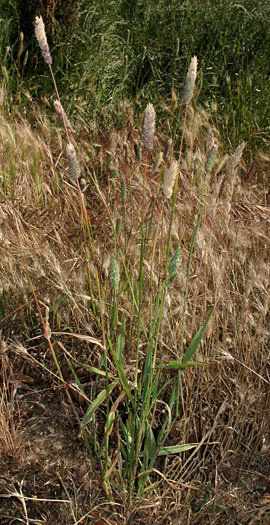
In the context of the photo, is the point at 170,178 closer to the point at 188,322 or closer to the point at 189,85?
the point at 189,85

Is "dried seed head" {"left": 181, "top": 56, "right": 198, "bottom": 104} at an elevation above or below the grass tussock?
→ above

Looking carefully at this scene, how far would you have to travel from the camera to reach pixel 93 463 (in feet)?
4.43

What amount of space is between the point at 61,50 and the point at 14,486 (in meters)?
2.57

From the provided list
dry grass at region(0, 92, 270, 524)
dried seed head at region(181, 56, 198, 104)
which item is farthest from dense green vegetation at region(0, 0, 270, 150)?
dried seed head at region(181, 56, 198, 104)

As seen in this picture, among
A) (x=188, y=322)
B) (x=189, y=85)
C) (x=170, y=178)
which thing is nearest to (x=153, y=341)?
(x=188, y=322)

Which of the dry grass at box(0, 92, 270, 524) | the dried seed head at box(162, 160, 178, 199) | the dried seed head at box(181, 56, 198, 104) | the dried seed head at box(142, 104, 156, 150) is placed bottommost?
the dry grass at box(0, 92, 270, 524)

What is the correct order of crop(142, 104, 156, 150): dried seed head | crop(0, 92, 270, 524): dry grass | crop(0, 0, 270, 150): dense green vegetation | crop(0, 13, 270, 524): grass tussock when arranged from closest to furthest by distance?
crop(142, 104, 156, 150): dried seed head < crop(0, 13, 270, 524): grass tussock < crop(0, 92, 270, 524): dry grass < crop(0, 0, 270, 150): dense green vegetation

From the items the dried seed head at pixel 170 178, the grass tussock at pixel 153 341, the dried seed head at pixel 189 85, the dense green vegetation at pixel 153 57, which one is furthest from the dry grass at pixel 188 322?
the dense green vegetation at pixel 153 57

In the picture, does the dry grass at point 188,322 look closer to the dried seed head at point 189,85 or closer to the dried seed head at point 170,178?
the dried seed head at point 170,178

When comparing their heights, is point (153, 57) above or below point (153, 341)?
above

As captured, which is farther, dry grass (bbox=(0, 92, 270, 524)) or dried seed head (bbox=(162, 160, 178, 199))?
dry grass (bbox=(0, 92, 270, 524))

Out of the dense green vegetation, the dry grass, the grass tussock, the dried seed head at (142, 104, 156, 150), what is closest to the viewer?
the dried seed head at (142, 104, 156, 150)

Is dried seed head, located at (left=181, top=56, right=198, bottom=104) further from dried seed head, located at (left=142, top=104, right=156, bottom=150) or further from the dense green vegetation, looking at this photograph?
the dense green vegetation

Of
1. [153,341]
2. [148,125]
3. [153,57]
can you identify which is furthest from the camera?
[153,57]
